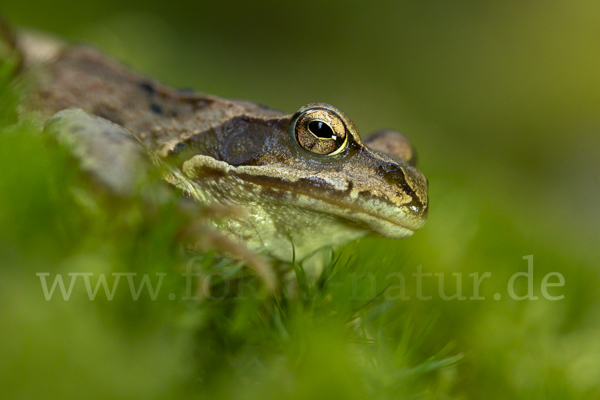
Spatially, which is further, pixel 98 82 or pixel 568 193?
pixel 568 193

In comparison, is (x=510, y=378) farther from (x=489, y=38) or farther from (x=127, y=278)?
(x=489, y=38)

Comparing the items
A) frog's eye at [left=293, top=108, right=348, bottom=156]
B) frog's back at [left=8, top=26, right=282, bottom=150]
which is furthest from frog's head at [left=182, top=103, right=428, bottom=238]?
frog's back at [left=8, top=26, right=282, bottom=150]

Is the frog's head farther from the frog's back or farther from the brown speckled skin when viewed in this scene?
the frog's back

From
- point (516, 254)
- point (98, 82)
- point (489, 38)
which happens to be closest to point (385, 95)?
point (489, 38)

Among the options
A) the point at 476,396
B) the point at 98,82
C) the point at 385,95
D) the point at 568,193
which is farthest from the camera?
the point at 385,95

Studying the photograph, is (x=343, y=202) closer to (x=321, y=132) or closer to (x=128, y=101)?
(x=321, y=132)

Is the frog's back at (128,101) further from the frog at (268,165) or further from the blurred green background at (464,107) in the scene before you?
the blurred green background at (464,107)

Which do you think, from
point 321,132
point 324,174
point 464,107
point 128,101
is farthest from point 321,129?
point 464,107

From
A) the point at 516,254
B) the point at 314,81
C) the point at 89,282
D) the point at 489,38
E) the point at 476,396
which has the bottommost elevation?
the point at 314,81
